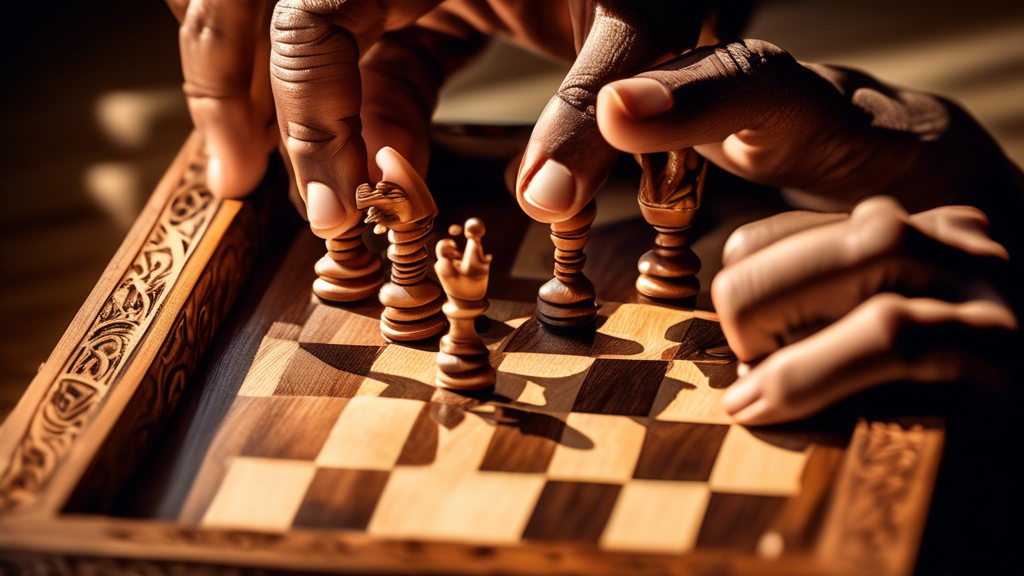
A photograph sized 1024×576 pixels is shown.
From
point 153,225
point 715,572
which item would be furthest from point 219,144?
point 715,572

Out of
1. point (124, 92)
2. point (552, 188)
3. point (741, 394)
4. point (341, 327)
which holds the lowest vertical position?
point (124, 92)

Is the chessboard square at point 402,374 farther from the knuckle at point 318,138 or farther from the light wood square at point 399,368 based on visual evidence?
the knuckle at point 318,138

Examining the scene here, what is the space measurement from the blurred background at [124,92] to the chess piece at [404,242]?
0.44 m

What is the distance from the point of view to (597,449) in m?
0.86

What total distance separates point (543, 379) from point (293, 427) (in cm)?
23

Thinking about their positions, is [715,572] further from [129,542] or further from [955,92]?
[955,92]

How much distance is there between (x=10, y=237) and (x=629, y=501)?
3.52 ft

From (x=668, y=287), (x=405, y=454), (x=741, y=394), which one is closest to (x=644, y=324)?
(x=668, y=287)

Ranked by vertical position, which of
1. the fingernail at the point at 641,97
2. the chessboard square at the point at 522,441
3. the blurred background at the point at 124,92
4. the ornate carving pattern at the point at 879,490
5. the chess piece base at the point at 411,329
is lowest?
the blurred background at the point at 124,92

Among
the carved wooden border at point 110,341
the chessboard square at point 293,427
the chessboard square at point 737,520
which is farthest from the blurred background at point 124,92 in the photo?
the chessboard square at point 737,520

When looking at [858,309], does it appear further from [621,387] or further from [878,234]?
[621,387]

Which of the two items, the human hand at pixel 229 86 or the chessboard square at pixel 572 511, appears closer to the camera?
the chessboard square at pixel 572 511

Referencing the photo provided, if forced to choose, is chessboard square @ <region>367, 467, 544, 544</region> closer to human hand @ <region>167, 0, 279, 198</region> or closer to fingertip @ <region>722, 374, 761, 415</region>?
fingertip @ <region>722, 374, 761, 415</region>

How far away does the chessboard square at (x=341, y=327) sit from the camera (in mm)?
1028
